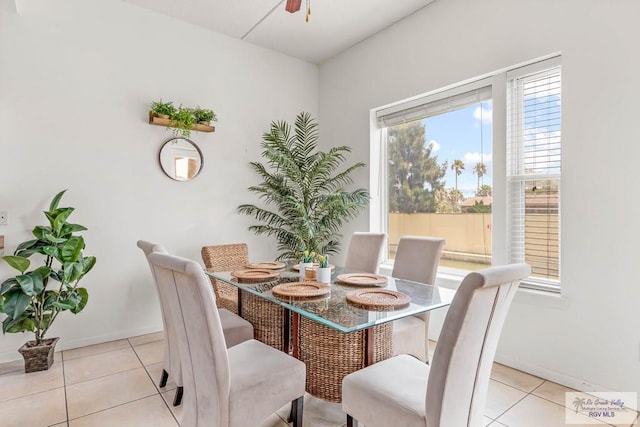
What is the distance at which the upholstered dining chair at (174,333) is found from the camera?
76.3 inches

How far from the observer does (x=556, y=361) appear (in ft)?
7.76

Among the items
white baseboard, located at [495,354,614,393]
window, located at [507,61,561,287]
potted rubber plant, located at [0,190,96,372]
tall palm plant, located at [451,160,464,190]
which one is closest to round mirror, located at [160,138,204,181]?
potted rubber plant, located at [0,190,96,372]

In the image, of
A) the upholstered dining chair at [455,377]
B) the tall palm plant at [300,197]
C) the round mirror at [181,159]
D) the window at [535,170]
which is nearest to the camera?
→ the upholstered dining chair at [455,377]

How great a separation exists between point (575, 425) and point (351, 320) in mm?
1534

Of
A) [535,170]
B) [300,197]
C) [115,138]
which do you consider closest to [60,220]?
[115,138]

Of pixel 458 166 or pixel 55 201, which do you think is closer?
pixel 55 201

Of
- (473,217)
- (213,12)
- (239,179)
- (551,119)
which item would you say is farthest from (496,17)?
(239,179)

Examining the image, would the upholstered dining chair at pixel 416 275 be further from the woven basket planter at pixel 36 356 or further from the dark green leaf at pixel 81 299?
the woven basket planter at pixel 36 356

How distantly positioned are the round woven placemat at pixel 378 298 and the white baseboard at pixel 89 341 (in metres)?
2.40

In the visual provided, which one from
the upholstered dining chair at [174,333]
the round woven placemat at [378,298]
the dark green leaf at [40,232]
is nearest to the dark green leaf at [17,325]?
the dark green leaf at [40,232]

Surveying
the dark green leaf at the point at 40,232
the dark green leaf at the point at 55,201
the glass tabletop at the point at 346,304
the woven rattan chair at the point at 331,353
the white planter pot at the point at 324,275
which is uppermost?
the dark green leaf at the point at 55,201

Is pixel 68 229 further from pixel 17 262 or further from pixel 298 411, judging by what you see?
pixel 298 411

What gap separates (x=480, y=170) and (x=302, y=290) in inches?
79.0
